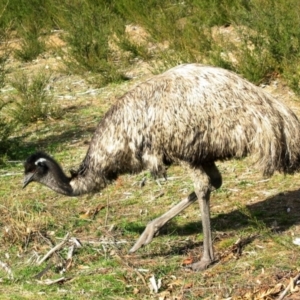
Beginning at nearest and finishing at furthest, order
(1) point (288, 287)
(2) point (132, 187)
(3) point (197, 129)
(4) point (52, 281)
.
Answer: (1) point (288, 287)
(3) point (197, 129)
(4) point (52, 281)
(2) point (132, 187)

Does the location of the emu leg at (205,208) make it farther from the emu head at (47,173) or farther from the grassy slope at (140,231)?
the emu head at (47,173)

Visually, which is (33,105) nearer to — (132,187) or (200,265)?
(132,187)

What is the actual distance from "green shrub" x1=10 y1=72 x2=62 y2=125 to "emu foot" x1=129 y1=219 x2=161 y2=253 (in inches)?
143

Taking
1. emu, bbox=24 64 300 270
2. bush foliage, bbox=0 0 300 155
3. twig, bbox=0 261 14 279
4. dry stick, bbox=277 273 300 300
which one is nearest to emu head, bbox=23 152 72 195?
emu, bbox=24 64 300 270

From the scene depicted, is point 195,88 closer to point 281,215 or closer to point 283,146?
point 283,146

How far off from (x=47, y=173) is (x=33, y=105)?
3.56 metres

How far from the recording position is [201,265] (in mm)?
4684

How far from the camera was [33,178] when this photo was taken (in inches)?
197

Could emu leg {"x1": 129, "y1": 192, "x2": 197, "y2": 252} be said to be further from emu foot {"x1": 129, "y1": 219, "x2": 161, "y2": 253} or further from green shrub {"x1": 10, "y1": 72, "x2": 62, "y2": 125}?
green shrub {"x1": 10, "y1": 72, "x2": 62, "y2": 125}

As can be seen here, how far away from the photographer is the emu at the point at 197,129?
4496mm

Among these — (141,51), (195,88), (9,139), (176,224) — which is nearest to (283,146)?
(195,88)

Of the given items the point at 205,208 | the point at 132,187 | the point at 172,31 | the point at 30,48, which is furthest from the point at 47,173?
the point at 30,48

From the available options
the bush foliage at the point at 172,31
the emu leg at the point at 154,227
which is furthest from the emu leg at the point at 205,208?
the bush foliage at the point at 172,31

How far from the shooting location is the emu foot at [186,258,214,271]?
15.3 ft
